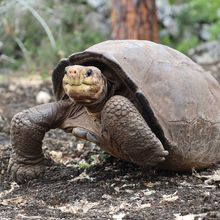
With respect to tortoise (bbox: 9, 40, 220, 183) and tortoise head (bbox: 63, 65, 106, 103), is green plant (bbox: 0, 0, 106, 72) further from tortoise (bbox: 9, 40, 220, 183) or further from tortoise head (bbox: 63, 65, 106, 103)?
tortoise head (bbox: 63, 65, 106, 103)

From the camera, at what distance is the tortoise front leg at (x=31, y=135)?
315cm

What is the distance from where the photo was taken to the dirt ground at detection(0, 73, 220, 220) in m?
2.58

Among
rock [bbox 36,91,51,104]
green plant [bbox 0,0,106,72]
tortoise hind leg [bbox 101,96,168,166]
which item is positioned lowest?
rock [bbox 36,91,51,104]

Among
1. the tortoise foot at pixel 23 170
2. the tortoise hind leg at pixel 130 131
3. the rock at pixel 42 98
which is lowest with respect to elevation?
the tortoise foot at pixel 23 170

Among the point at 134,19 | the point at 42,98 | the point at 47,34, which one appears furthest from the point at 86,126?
the point at 47,34

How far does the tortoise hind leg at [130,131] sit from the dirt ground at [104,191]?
0.21 meters

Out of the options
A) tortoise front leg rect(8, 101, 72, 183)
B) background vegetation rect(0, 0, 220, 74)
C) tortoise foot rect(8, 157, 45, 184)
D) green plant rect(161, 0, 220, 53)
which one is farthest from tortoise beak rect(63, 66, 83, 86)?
green plant rect(161, 0, 220, 53)

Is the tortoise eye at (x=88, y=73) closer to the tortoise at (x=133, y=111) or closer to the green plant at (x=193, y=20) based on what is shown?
the tortoise at (x=133, y=111)

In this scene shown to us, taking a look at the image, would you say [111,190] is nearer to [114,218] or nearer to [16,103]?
[114,218]

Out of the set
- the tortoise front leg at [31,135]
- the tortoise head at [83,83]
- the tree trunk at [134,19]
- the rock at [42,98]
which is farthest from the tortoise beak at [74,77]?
the tree trunk at [134,19]

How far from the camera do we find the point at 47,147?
414cm

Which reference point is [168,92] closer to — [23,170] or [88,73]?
[88,73]

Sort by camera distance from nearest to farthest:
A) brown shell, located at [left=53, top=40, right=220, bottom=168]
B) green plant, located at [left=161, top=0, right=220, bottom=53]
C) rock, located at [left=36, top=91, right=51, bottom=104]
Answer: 1. brown shell, located at [left=53, top=40, right=220, bottom=168]
2. rock, located at [left=36, top=91, right=51, bottom=104]
3. green plant, located at [left=161, top=0, right=220, bottom=53]

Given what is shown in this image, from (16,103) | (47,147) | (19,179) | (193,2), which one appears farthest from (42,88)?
(193,2)
